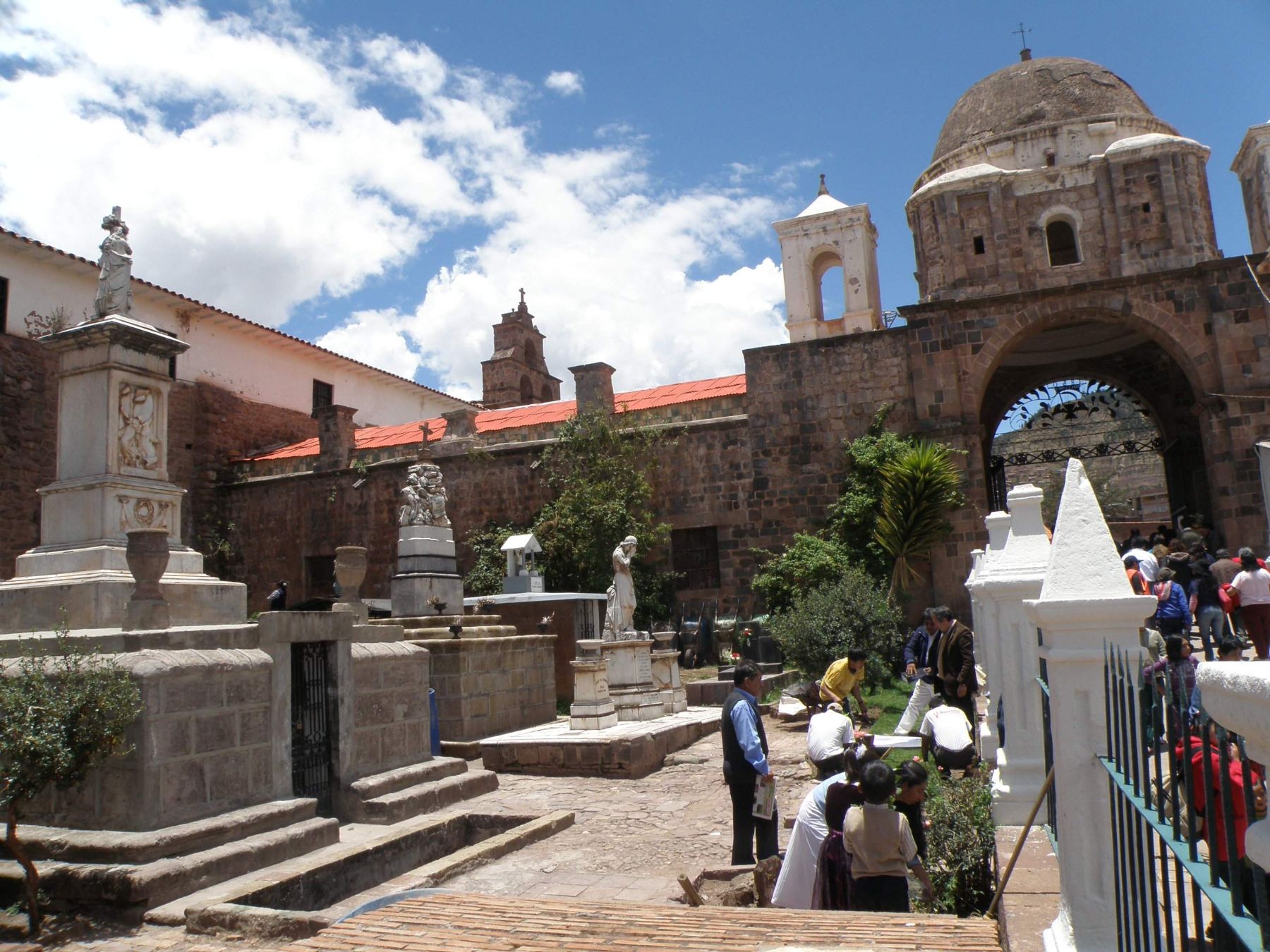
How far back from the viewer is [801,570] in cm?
1780

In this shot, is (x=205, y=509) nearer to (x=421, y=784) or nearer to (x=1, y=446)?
(x=1, y=446)

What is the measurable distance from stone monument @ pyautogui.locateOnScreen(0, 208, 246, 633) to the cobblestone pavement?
2.64m

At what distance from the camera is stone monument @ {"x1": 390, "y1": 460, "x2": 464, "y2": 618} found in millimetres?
13922

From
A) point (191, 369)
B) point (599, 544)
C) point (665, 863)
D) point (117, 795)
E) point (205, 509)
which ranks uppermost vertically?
point (191, 369)

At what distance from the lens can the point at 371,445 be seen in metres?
24.5

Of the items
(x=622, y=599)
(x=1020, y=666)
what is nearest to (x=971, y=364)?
(x=622, y=599)

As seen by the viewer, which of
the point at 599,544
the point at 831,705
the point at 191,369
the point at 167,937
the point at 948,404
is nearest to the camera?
the point at 167,937

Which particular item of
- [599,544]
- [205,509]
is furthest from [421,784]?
[205,509]

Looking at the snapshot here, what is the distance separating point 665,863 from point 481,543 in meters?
15.3

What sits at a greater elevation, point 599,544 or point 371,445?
point 371,445

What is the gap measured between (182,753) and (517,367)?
2854 cm

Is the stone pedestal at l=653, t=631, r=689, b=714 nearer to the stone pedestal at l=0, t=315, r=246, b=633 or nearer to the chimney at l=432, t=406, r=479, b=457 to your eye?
the stone pedestal at l=0, t=315, r=246, b=633

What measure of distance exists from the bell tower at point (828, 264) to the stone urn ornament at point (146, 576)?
19.0m

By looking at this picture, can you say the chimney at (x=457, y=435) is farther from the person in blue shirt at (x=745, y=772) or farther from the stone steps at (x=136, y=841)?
the person in blue shirt at (x=745, y=772)
